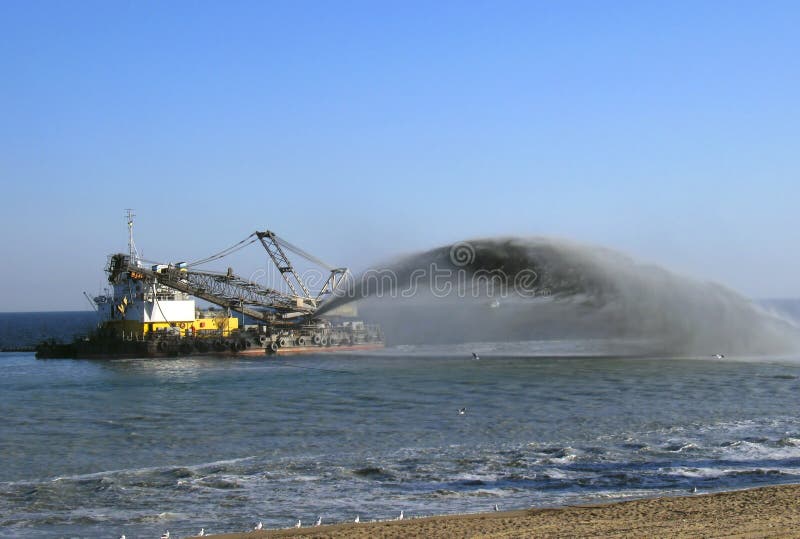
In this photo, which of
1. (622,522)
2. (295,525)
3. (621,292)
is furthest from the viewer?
(621,292)

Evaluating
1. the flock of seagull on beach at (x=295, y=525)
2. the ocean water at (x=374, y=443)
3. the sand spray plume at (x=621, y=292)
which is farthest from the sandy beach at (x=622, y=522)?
the sand spray plume at (x=621, y=292)

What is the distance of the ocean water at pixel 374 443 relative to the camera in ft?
53.9

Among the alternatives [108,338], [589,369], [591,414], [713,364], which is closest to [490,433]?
[591,414]

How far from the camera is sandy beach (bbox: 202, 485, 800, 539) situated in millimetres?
13023

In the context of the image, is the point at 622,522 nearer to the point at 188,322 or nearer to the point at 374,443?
the point at 374,443

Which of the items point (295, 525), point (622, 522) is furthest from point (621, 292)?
point (295, 525)

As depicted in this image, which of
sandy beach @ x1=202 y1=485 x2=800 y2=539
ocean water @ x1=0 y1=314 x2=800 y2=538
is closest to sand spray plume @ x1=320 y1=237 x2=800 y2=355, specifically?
ocean water @ x1=0 y1=314 x2=800 y2=538

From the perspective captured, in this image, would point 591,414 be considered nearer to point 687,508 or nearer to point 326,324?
point 687,508

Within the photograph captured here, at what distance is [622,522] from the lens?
13.8m

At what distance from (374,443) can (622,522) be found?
33.3ft

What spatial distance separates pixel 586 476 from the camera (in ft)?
60.0

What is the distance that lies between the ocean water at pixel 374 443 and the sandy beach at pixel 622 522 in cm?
109

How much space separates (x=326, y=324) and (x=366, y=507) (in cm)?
5171

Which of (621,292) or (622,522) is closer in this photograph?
(622,522)
